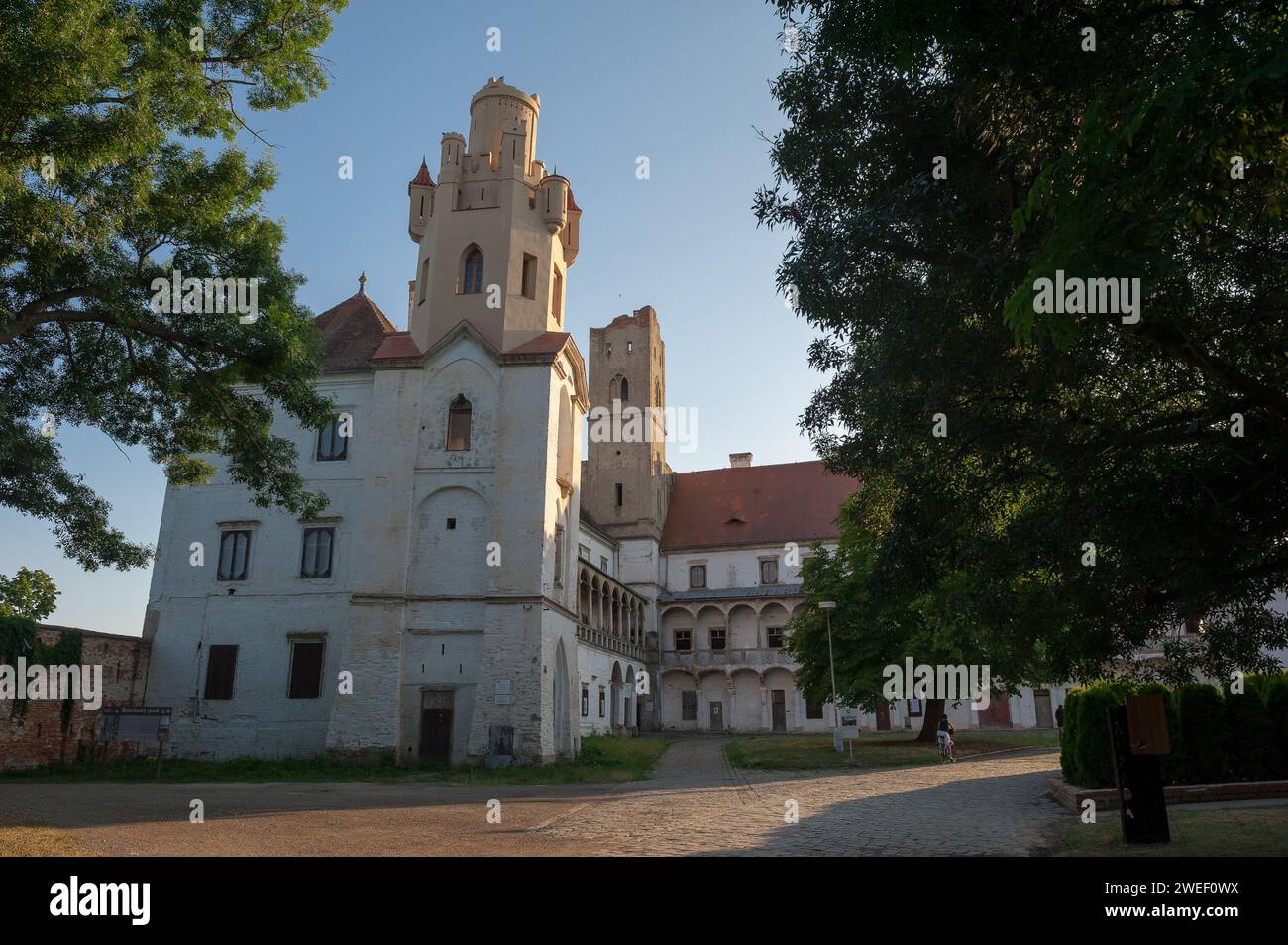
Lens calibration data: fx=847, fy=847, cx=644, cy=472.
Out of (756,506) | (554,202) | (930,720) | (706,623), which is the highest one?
(554,202)

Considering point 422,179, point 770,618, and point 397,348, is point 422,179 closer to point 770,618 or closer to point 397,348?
point 397,348

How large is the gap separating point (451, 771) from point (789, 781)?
9633mm

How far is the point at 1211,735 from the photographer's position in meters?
14.3

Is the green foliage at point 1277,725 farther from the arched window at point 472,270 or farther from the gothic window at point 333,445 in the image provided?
the gothic window at point 333,445

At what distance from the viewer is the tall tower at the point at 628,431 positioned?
60719 millimetres

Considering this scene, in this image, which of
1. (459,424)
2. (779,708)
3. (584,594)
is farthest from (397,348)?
(779,708)

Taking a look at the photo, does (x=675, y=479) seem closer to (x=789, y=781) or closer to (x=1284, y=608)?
(x=1284, y=608)

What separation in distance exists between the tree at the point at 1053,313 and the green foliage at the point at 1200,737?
206 centimetres

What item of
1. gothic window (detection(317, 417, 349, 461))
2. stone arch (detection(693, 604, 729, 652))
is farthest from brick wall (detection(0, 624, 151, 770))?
stone arch (detection(693, 604, 729, 652))

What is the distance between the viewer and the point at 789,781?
20812 millimetres

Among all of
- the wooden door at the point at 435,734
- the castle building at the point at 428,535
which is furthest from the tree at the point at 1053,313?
the wooden door at the point at 435,734

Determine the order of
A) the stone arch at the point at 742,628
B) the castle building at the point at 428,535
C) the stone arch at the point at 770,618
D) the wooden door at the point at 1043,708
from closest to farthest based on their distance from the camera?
the castle building at the point at 428,535 < the wooden door at the point at 1043,708 < the stone arch at the point at 770,618 < the stone arch at the point at 742,628

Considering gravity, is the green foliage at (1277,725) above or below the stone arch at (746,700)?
above

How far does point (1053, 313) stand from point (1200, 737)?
37.8ft
